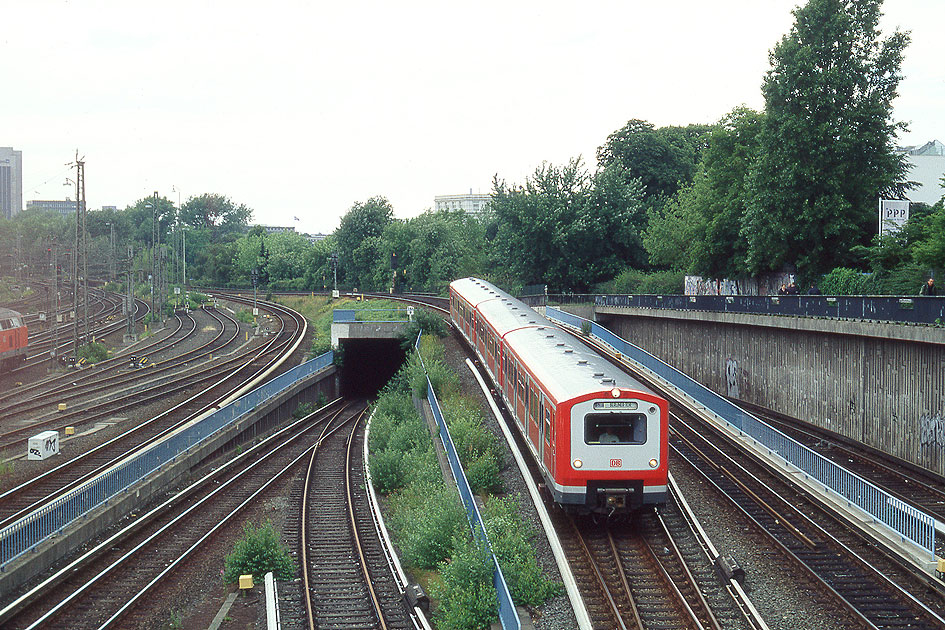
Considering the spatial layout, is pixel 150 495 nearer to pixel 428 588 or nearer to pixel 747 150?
pixel 428 588

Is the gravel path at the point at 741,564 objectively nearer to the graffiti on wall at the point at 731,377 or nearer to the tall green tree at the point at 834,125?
the graffiti on wall at the point at 731,377

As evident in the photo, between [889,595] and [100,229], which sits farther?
[100,229]

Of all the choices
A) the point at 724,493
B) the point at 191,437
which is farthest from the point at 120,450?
the point at 724,493

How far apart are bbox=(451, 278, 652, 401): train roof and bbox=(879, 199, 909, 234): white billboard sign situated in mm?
11951

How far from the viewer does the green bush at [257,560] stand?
51.7 feet

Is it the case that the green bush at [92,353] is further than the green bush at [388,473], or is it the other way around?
the green bush at [92,353]

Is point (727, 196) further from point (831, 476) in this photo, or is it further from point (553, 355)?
point (831, 476)

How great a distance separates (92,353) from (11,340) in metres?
5.04

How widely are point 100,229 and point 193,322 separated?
84.6 m

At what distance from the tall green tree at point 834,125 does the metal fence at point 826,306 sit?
4.21 meters

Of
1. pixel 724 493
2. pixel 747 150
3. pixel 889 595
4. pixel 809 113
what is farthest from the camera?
pixel 747 150

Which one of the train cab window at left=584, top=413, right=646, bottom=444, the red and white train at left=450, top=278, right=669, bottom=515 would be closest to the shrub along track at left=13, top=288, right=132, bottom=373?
the red and white train at left=450, top=278, right=669, bottom=515

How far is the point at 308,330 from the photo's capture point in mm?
53906

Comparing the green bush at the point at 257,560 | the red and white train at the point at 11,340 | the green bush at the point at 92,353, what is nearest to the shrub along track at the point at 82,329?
the red and white train at the point at 11,340
